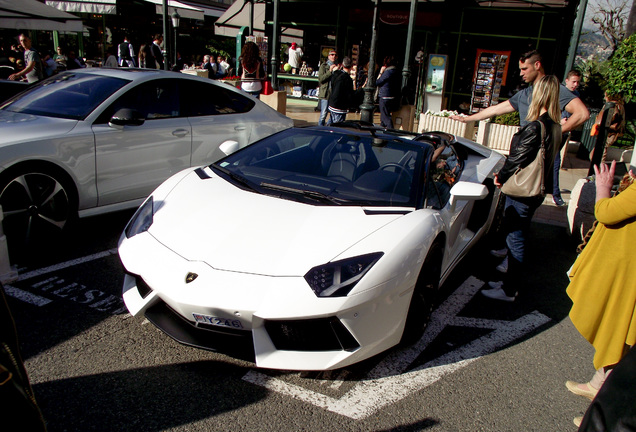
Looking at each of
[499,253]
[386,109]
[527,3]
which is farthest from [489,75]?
[499,253]

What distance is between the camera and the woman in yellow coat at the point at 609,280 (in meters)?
2.57

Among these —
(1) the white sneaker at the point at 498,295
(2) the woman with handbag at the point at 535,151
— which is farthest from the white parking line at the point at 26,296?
(2) the woman with handbag at the point at 535,151

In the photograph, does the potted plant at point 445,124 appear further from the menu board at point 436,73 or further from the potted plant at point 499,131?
the menu board at point 436,73

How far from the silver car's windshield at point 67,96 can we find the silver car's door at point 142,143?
→ 0.17 meters

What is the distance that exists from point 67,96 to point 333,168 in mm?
2821

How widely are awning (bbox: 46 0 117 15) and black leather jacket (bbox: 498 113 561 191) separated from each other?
18.4m

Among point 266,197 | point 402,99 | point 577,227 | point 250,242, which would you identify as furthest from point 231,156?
point 402,99

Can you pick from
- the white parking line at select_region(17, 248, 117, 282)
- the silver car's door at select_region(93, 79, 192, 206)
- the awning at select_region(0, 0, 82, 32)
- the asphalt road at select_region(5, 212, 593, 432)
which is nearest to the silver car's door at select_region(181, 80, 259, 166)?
the silver car's door at select_region(93, 79, 192, 206)

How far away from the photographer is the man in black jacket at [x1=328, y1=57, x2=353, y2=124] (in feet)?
30.7

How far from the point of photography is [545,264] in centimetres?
515

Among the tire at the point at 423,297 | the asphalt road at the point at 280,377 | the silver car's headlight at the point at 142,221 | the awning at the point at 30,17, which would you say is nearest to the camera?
the asphalt road at the point at 280,377

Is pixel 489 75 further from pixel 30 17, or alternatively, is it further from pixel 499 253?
pixel 30 17

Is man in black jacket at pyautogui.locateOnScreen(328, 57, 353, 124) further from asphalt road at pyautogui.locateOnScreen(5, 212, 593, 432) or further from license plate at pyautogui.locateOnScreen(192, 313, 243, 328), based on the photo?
license plate at pyautogui.locateOnScreen(192, 313, 243, 328)

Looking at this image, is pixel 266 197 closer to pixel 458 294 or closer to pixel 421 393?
pixel 421 393
